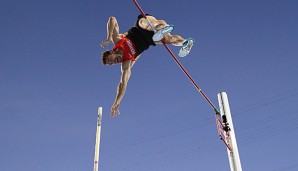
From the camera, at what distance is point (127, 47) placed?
7.88 metres

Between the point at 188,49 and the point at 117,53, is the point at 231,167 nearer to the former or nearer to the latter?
the point at 188,49

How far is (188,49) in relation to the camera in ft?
25.7

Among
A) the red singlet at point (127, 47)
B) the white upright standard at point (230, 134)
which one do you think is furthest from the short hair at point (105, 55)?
the white upright standard at point (230, 134)

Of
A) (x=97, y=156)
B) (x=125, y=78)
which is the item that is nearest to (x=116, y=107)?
(x=125, y=78)

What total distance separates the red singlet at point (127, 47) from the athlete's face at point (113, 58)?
125 millimetres

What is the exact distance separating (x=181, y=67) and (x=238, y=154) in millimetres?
2508

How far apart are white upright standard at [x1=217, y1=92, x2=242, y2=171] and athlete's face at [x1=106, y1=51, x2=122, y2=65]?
316 cm

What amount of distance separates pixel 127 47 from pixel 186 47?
1214 millimetres

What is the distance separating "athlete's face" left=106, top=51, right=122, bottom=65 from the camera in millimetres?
7688

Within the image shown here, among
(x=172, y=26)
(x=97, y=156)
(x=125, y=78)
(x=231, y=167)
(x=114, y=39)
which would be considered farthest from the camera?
(x=97, y=156)

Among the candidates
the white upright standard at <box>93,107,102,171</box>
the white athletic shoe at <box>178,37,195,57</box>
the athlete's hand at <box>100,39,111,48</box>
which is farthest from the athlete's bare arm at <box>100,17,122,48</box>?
the white upright standard at <box>93,107,102,171</box>

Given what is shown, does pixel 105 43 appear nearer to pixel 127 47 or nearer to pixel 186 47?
pixel 127 47

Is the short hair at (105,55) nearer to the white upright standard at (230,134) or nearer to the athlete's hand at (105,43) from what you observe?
the athlete's hand at (105,43)

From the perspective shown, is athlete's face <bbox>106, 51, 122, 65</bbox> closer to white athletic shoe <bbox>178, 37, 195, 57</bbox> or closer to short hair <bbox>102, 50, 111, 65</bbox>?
short hair <bbox>102, 50, 111, 65</bbox>
